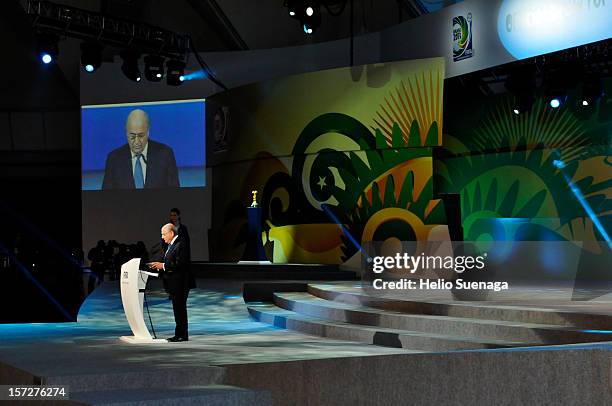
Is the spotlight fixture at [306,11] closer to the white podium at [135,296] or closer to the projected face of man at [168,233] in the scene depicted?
the projected face of man at [168,233]

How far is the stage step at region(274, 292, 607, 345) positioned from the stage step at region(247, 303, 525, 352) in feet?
0.34

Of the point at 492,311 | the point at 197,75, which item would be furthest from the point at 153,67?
the point at 492,311

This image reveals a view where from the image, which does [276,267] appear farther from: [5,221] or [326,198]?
[5,221]

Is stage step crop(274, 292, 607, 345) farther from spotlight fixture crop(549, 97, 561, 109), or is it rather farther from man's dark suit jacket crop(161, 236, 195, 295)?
spotlight fixture crop(549, 97, 561, 109)

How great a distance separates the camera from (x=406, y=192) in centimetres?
1518

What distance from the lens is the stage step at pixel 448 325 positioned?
6.73m

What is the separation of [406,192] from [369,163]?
1.00 meters

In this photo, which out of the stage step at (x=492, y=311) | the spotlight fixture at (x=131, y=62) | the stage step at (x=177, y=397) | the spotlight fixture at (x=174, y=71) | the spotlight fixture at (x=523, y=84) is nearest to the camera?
the stage step at (x=177, y=397)

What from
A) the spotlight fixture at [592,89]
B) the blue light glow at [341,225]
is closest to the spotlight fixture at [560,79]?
the spotlight fixture at [592,89]

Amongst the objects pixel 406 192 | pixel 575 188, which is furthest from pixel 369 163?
pixel 575 188

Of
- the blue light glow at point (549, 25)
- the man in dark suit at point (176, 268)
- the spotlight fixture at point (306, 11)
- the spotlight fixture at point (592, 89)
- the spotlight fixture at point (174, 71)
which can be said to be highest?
the spotlight fixture at point (306, 11)

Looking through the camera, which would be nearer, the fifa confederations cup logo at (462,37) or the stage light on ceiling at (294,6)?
the fifa confederations cup logo at (462,37)

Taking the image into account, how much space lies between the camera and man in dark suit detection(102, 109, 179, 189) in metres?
19.7

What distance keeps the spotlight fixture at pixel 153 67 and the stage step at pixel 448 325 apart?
8662mm
